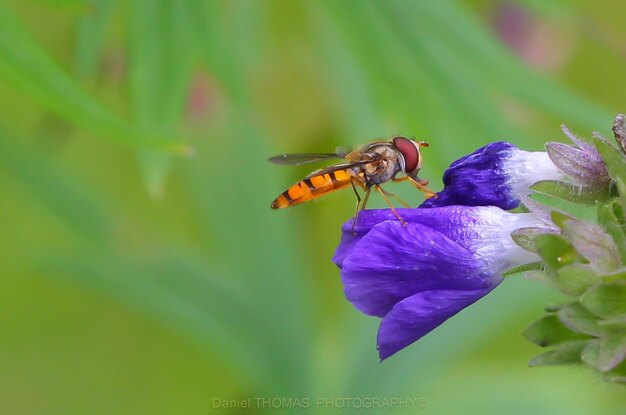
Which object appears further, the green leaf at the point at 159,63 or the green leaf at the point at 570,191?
the green leaf at the point at 159,63

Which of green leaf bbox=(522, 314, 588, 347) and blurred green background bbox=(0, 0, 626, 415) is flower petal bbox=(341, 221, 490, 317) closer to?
green leaf bbox=(522, 314, 588, 347)

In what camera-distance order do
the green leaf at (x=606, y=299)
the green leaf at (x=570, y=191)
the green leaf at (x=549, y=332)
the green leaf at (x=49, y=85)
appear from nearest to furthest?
the green leaf at (x=606, y=299) < the green leaf at (x=549, y=332) < the green leaf at (x=570, y=191) < the green leaf at (x=49, y=85)

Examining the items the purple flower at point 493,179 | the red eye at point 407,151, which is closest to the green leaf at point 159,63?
the red eye at point 407,151

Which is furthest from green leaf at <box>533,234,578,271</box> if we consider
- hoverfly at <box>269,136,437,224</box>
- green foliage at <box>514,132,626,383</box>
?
hoverfly at <box>269,136,437,224</box>

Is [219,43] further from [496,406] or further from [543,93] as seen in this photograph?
[496,406]

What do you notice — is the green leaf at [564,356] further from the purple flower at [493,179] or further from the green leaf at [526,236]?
Result: the purple flower at [493,179]

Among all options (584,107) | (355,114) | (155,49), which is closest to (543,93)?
(584,107)

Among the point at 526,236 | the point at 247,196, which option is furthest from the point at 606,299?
the point at 247,196
